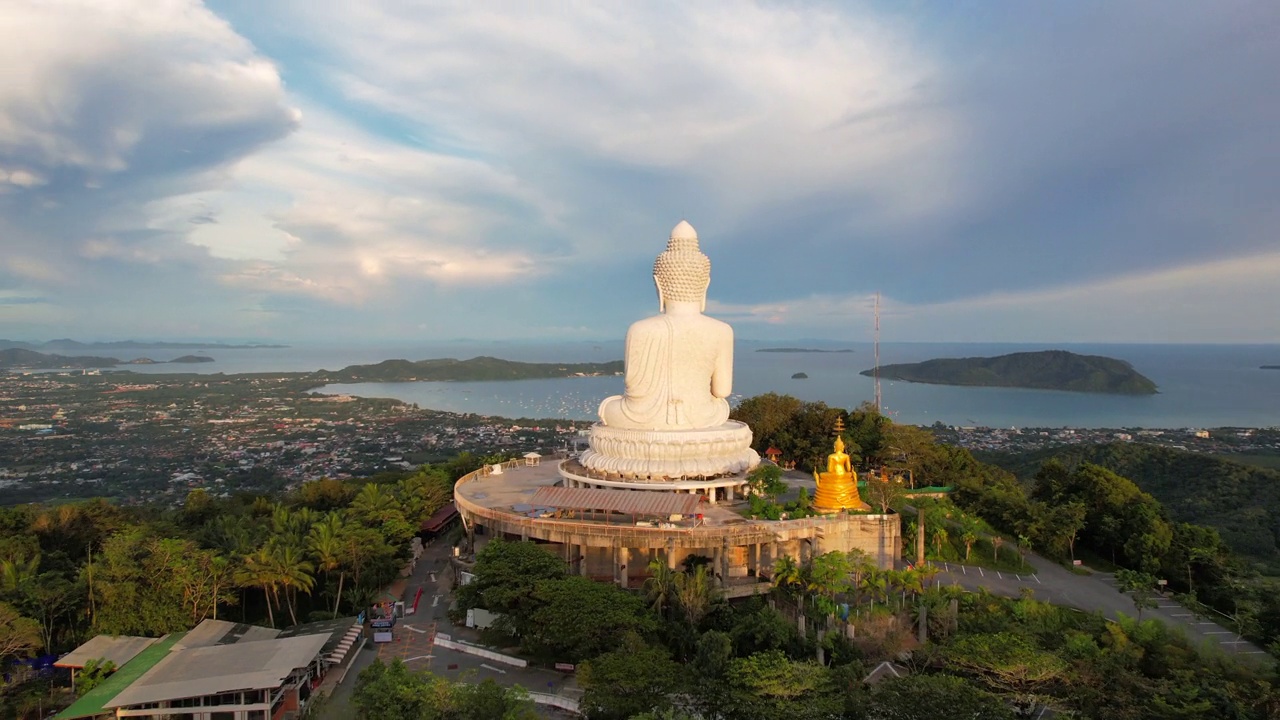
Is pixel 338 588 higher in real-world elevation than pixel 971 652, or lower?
lower

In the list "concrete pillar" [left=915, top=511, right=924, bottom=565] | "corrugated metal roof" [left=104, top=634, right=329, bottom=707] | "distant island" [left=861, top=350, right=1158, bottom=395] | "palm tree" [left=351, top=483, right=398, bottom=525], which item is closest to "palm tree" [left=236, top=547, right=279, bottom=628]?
"corrugated metal roof" [left=104, top=634, right=329, bottom=707]

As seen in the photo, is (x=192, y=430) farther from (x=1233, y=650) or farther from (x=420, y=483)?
(x=1233, y=650)

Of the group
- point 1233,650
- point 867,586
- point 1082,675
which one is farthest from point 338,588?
point 1233,650

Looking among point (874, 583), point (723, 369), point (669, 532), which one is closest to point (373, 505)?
point (669, 532)

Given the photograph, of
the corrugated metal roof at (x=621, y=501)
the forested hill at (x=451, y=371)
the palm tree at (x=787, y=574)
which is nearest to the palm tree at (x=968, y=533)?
the palm tree at (x=787, y=574)

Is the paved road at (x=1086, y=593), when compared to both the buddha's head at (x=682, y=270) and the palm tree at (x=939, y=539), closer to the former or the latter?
the palm tree at (x=939, y=539)

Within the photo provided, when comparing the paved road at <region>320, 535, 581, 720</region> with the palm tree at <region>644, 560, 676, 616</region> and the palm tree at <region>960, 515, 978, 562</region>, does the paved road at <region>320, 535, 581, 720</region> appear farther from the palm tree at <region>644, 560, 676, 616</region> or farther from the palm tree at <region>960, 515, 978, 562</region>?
the palm tree at <region>960, 515, 978, 562</region>
